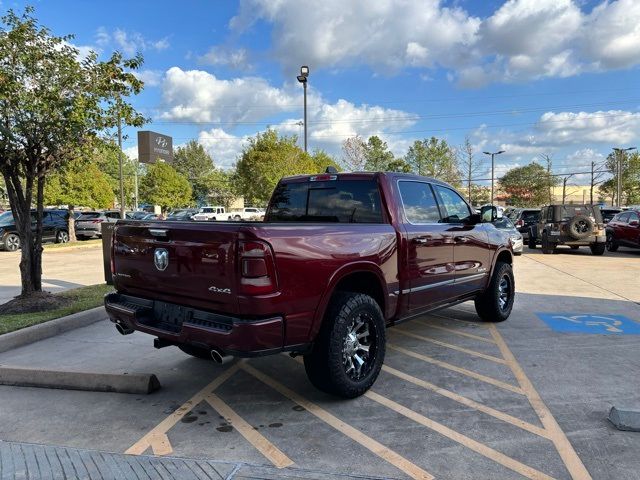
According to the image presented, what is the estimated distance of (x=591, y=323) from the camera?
22.4 ft

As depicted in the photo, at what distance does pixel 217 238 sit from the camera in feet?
11.1

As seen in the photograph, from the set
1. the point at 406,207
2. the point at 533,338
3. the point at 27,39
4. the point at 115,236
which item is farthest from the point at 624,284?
the point at 27,39

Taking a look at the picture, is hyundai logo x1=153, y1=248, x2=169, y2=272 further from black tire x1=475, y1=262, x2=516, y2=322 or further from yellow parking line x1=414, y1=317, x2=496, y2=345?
black tire x1=475, y1=262, x2=516, y2=322

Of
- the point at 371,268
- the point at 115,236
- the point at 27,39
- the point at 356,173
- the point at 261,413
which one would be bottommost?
the point at 261,413

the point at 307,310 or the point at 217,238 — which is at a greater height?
the point at 217,238

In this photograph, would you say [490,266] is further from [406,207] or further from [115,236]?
[115,236]

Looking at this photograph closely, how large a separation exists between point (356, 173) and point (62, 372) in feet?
10.9

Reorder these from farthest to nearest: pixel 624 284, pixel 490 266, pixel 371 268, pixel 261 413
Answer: pixel 624 284 → pixel 490 266 → pixel 371 268 → pixel 261 413

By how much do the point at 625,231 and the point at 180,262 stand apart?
58.5 ft

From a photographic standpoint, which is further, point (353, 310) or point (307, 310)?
point (353, 310)

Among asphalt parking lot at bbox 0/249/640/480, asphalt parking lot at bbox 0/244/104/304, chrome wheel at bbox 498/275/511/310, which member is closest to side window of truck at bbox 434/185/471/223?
chrome wheel at bbox 498/275/511/310

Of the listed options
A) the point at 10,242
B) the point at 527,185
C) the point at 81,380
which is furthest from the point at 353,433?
the point at 527,185

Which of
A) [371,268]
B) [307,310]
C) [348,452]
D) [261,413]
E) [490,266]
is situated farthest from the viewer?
[490,266]

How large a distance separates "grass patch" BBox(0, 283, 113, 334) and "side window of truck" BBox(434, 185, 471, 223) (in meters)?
5.26
